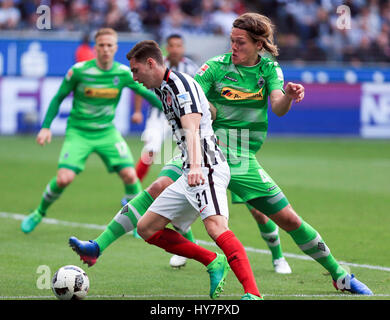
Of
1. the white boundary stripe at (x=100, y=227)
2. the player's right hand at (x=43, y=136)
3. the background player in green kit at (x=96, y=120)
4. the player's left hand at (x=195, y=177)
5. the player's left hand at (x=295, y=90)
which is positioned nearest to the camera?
the player's left hand at (x=195, y=177)

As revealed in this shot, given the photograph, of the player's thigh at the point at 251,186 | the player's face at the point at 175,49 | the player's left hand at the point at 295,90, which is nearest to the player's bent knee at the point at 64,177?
the player's face at the point at 175,49

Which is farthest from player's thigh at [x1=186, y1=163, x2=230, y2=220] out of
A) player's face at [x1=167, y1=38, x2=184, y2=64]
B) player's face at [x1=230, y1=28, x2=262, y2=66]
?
player's face at [x1=167, y1=38, x2=184, y2=64]

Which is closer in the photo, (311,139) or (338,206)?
(338,206)

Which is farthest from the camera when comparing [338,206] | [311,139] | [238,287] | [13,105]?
[311,139]

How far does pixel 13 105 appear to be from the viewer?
20281mm

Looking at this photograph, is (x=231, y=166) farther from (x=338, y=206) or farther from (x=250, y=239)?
(x=338, y=206)

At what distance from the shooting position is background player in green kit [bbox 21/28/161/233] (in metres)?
9.15

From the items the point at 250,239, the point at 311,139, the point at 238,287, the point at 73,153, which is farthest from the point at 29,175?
the point at 311,139

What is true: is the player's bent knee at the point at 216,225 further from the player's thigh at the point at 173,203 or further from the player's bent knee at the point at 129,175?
the player's bent knee at the point at 129,175

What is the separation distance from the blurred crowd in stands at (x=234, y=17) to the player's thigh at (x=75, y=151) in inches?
496

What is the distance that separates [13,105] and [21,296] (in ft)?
49.0

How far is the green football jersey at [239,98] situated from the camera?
628 cm

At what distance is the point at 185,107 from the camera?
5.51 m

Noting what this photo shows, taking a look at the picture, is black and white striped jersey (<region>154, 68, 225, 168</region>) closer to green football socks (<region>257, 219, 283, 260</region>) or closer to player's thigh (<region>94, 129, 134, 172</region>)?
green football socks (<region>257, 219, 283, 260</region>)
